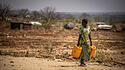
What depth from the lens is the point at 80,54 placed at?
4324 millimetres

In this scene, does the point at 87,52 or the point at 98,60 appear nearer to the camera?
the point at 87,52

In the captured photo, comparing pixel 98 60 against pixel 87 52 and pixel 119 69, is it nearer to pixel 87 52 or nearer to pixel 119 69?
pixel 119 69

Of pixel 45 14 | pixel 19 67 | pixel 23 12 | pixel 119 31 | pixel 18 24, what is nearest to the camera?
pixel 19 67

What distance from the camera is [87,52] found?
14.0 feet

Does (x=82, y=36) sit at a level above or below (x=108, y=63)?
above

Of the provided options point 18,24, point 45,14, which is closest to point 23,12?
point 45,14

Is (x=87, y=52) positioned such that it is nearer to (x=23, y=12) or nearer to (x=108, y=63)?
(x=108, y=63)

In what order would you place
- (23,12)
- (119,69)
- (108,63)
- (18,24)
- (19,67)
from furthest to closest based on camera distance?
1. (23,12)
2. (18,24)
3. (108,63)
4. (119,69)
5. (19,67)

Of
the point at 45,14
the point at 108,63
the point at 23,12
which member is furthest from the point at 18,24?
the point at 23,12

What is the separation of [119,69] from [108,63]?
1.84 ft

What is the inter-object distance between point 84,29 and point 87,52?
2.16ft

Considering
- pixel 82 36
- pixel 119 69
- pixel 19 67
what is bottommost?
pixel 119 69

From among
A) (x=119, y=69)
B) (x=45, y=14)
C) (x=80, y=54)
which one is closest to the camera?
(x=80, y=54)

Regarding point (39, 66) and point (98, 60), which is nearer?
point (39, 66)
